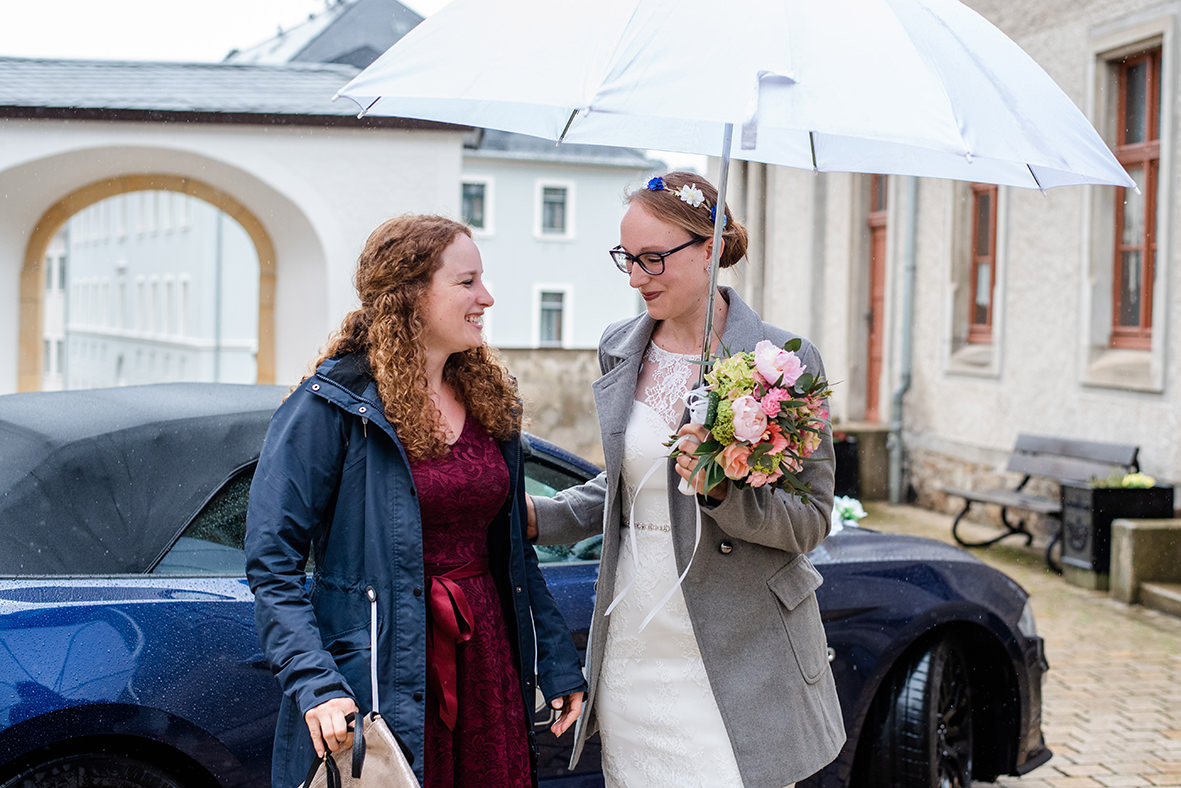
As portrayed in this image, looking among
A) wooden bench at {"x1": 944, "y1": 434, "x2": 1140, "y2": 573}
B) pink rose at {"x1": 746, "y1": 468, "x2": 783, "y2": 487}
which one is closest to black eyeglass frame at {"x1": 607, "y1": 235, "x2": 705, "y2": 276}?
pink rose at {"x1": 746, "y1": 468, "x2": 783, "y2": 487}

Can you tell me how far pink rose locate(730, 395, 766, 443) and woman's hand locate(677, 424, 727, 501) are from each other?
109mm

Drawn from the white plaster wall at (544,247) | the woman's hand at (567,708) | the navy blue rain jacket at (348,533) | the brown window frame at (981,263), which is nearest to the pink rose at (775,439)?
the navy blue rain jacket at (348,533)

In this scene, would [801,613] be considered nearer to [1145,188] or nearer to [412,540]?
[412,540]

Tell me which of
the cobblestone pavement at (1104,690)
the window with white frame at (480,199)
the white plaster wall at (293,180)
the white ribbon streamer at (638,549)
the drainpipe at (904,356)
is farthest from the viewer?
the window with white frame at (480,199)

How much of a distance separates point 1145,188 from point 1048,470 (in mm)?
2409

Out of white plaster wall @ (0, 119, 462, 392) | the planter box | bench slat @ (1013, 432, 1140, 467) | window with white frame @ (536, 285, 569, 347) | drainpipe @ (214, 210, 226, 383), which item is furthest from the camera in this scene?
window with white frame @ (536, 285, 569, 347)

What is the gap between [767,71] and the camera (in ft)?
7.57

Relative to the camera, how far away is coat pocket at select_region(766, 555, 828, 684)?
2.76 meters

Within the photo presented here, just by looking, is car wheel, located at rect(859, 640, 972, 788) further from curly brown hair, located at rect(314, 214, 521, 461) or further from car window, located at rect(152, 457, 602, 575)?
curly brown hair, located at rect(314, 214, 521, 461)

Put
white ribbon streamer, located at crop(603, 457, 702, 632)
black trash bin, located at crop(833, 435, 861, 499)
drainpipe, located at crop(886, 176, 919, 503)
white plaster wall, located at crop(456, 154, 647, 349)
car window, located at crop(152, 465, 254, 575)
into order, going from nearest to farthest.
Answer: white ribbon streamer, located at crop(603, 457, 702, 632)
car window, located at crop(152, 465, 254, 575)
black trash bin, located at crop(833, 435, 861, 499)
drainpipe, located at crop(886, 176, 919, 503)
white plaster wall, located at crop(456, 154, 647, 349)

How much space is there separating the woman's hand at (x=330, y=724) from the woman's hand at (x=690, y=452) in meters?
0.77

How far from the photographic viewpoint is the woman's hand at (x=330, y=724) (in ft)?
7.30

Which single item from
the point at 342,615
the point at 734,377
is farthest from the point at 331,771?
the point at 734,377

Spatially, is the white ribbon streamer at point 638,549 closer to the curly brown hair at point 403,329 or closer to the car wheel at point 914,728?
the curly brown hair at point 403,329
